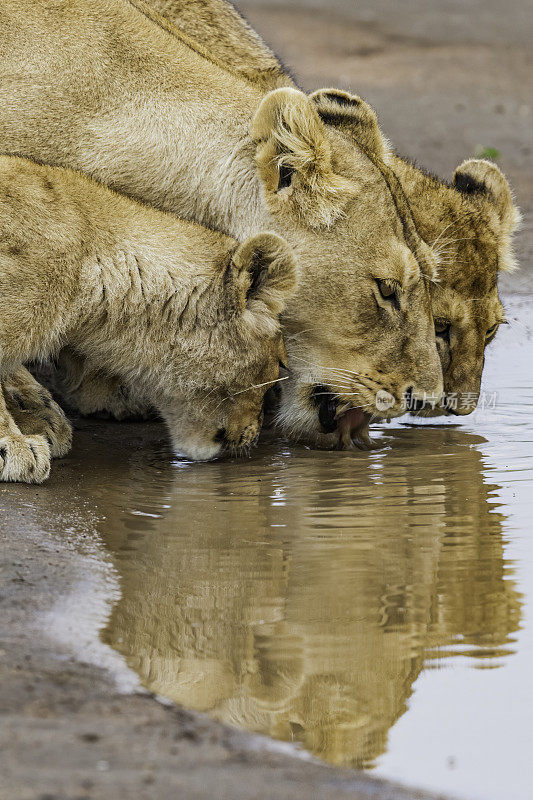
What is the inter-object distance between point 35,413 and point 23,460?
2.37 ft

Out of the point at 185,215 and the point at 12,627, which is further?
the point at 185,215

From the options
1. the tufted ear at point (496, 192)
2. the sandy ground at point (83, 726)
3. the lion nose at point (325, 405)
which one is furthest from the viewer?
the tufted ear at point (496, 192)

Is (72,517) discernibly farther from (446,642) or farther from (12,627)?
(446,642)

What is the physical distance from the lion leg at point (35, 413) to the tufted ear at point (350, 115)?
185 centimetres

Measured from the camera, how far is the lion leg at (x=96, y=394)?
649 cm

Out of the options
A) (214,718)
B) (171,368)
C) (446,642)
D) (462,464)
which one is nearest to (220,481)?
(171,368)

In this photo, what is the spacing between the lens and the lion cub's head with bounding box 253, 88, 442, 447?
5.86m

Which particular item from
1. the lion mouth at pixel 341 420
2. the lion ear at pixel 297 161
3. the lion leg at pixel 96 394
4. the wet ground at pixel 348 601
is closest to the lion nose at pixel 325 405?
the lion mouth at pixel 341 420

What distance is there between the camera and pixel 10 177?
5363 millimetres

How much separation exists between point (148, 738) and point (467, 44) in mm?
19743

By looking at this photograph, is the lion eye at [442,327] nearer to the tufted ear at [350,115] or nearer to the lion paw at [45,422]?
the tufted ear at [350,115]

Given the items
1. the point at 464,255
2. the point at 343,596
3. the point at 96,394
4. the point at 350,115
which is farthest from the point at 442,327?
the point at 343,596

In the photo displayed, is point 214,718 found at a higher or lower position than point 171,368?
lower

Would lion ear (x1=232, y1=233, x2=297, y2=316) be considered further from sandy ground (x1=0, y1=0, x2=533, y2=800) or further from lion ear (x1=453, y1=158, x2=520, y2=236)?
lion ear (x1=453, y1=158, x2=520, y2=236)
